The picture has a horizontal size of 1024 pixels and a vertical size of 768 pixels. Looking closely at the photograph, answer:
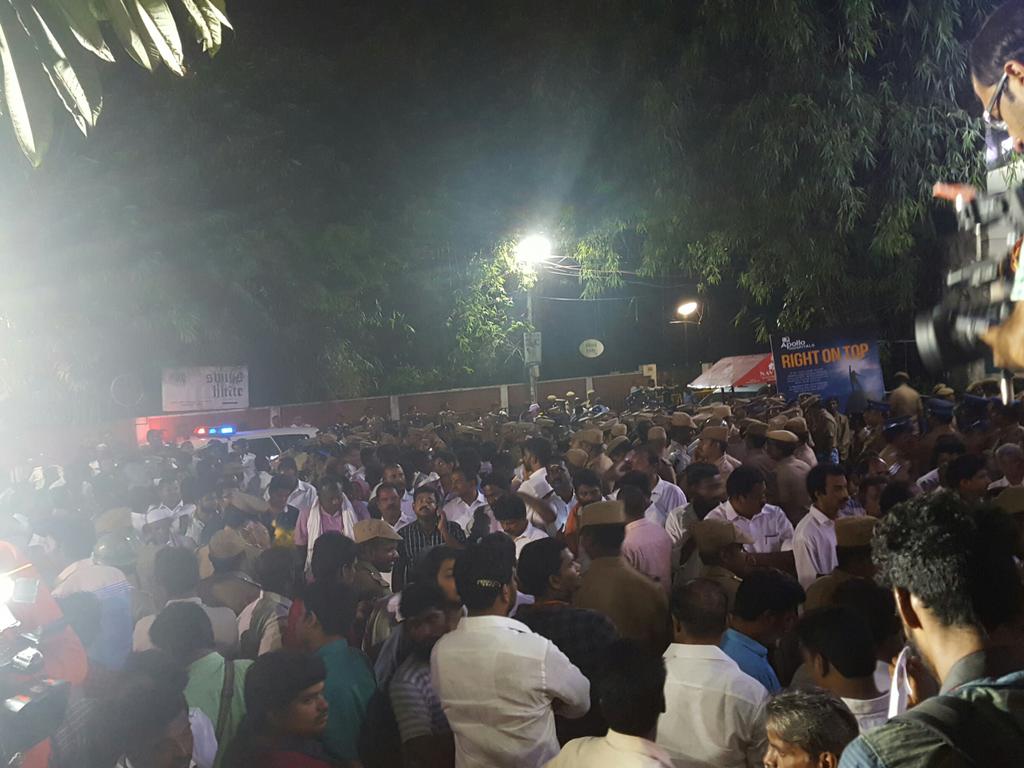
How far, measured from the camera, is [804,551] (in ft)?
18.5

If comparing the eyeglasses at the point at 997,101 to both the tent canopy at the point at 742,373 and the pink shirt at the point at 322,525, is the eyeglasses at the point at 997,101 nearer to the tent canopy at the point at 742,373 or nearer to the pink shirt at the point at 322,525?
the pink shirt at the point at 322,525

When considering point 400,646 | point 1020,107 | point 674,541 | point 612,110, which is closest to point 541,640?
point 400,646

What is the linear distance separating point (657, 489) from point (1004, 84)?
5.74 m

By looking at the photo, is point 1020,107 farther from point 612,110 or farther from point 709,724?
point 612,110

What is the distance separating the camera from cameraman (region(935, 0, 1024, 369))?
2.04 metres

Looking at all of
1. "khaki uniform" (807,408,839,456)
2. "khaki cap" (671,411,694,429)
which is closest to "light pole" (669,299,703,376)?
"khaki cap" (671,411,694,429)

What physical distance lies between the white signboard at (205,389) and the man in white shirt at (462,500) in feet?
49.3

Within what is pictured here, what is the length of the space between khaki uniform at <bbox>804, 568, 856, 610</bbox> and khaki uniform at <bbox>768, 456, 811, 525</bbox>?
3.27 m

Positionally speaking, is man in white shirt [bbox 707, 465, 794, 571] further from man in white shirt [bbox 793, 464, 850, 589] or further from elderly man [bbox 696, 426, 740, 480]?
elderly man [bbox 696, 426, 740, 480]

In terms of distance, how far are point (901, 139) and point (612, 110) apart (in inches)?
155

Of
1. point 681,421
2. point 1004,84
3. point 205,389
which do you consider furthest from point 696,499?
point 205,389

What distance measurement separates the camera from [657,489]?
7.67 metres

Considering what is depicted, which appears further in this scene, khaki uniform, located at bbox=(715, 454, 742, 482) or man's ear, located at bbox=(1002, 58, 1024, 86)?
khaki uniform, located at bbox=(715, 454, 742, 482)

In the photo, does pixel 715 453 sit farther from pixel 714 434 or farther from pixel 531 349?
pixel 531 349
